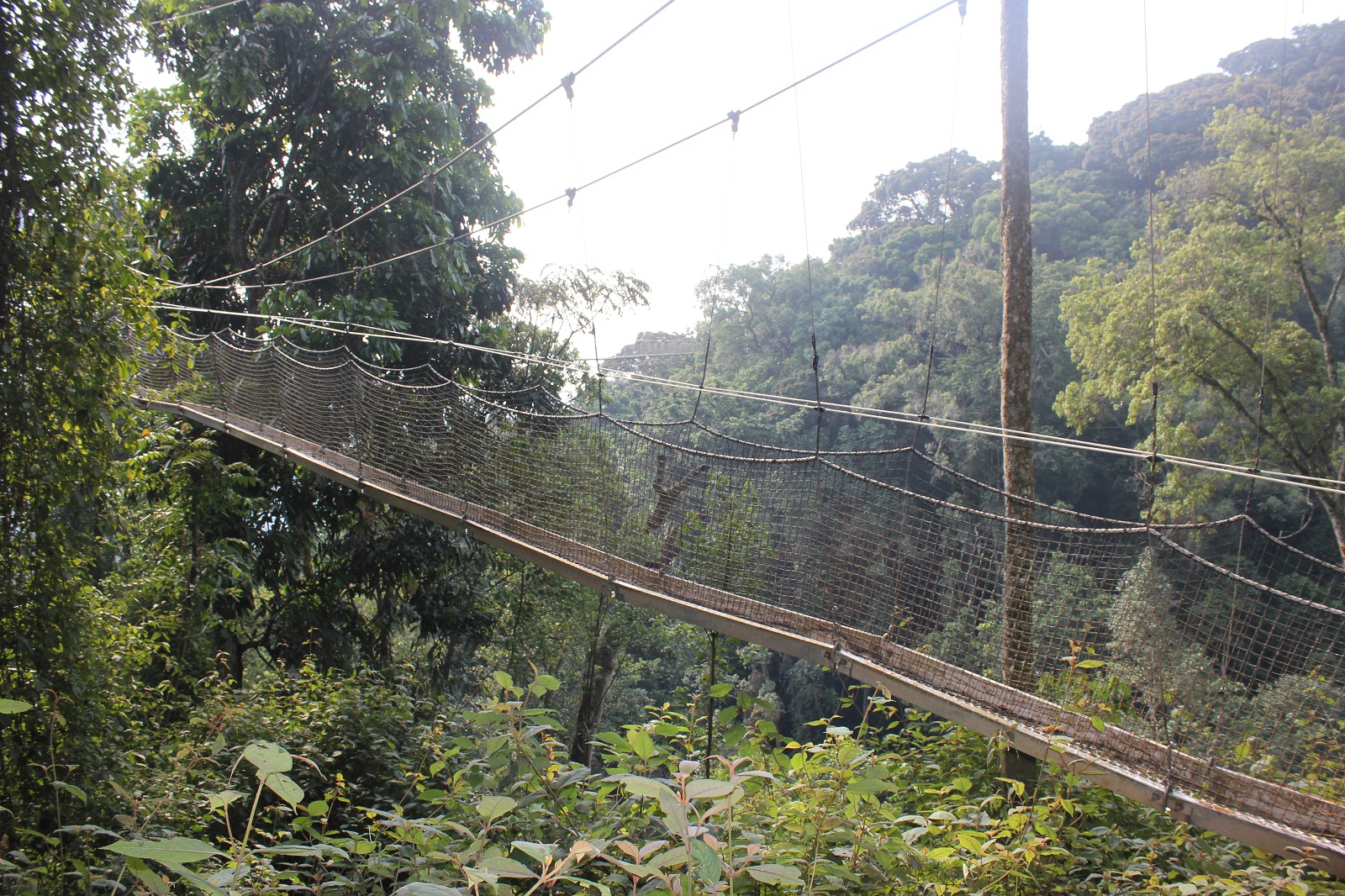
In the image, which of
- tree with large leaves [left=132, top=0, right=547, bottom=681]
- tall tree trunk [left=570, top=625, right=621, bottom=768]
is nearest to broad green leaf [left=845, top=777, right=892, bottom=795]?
tree with large leaves [left=132, top=0, right=547, bottom=681]

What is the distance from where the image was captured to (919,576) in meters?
2.45

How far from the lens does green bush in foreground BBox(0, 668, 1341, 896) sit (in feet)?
2.28

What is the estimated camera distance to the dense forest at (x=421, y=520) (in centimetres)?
117

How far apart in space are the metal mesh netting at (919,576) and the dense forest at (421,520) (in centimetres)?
21

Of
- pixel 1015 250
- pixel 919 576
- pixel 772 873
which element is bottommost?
pixel 919 576

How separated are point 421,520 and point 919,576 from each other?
5.05 metres

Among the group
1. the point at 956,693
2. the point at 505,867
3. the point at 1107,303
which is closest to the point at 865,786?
the point at 505,867

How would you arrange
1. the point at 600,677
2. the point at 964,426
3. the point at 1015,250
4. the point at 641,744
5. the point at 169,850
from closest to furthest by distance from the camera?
the point at 169,850 < the point at 641,744 < the point at 964,426 < the point at 1015,250 < the point at 600,677

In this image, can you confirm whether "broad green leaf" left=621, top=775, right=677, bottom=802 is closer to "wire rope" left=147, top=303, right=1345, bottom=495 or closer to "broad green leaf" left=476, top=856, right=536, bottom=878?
"broad green leaf" left=476, top=856, right=536, bottom=878

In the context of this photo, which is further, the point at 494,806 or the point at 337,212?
the point at 337,212

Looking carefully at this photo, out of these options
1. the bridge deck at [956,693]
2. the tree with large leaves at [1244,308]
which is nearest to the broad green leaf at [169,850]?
the bridge deck at [956,693]

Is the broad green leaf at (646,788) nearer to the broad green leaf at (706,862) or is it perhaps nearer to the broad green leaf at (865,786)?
the broad green leaf at (706,862)

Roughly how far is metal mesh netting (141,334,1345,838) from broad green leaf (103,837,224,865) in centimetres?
149

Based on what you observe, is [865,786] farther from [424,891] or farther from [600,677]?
[600,677]
